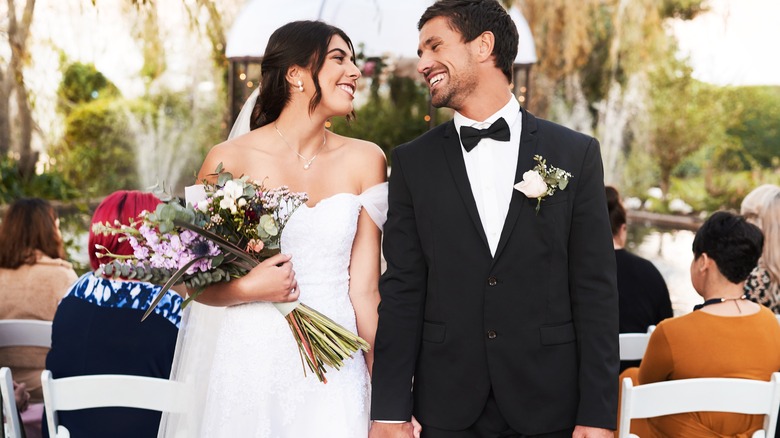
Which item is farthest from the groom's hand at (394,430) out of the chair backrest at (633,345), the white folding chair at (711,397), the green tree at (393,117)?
the green tree at (393,117)

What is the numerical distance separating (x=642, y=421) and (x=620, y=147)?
1352cm

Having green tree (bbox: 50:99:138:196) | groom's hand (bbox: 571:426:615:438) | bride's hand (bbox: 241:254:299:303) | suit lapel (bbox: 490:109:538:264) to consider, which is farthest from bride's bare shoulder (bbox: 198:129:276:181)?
green tree (bbox: 50:99:138:196)

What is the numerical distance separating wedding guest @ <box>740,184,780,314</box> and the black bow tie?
2201 millimetres

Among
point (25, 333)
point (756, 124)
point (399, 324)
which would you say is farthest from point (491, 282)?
point (756, 124)

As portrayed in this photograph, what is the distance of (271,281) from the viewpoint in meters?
2.27

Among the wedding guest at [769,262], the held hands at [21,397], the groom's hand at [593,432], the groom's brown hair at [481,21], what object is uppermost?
the groom's brown hair at [481,21]

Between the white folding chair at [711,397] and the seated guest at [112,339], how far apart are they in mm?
1495

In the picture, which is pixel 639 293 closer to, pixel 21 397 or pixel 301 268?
pixel 301 268

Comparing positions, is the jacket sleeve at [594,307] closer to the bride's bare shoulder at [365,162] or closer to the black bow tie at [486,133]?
the black bow tie at [486,133]

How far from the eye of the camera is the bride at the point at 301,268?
8.07ft

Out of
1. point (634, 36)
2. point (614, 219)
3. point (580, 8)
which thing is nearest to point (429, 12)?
point (614, 219)

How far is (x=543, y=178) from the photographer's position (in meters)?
2.04

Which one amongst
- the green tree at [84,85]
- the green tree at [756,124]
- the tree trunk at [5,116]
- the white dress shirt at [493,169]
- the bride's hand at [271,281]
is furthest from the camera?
the green tree at [756,124]

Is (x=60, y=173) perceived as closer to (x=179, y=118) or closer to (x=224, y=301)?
(x=179, y=118)
